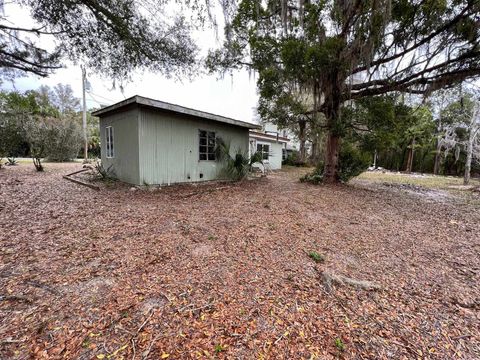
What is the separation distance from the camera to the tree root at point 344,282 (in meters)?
2.25

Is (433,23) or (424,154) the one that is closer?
(433,23)

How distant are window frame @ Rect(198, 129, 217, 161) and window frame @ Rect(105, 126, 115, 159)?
2746 mm

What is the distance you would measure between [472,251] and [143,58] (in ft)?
23.5

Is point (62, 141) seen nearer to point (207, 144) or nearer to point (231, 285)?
point (207, 144)

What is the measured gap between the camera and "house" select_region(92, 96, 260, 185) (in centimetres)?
601

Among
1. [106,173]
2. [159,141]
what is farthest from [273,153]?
[106,173]

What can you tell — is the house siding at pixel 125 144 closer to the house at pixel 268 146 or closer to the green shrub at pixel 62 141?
the green shrub at pixel 62 141

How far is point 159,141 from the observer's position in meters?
6.33

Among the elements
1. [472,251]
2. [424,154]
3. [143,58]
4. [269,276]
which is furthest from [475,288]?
[424,154]

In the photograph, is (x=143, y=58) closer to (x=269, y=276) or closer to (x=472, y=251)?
(x=269, y=276)

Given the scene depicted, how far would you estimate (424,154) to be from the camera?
20562mm

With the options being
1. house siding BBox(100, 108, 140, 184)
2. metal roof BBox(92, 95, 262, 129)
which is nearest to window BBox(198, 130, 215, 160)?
metal roof BBox(92, 95, 262, 129)

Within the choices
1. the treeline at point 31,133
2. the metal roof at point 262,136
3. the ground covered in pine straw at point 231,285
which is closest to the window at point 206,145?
the ground covered in pine straw at point 231,285

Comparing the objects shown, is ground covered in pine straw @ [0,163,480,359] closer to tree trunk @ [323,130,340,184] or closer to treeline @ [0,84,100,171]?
tree trunk @ [323,130,340,184]
